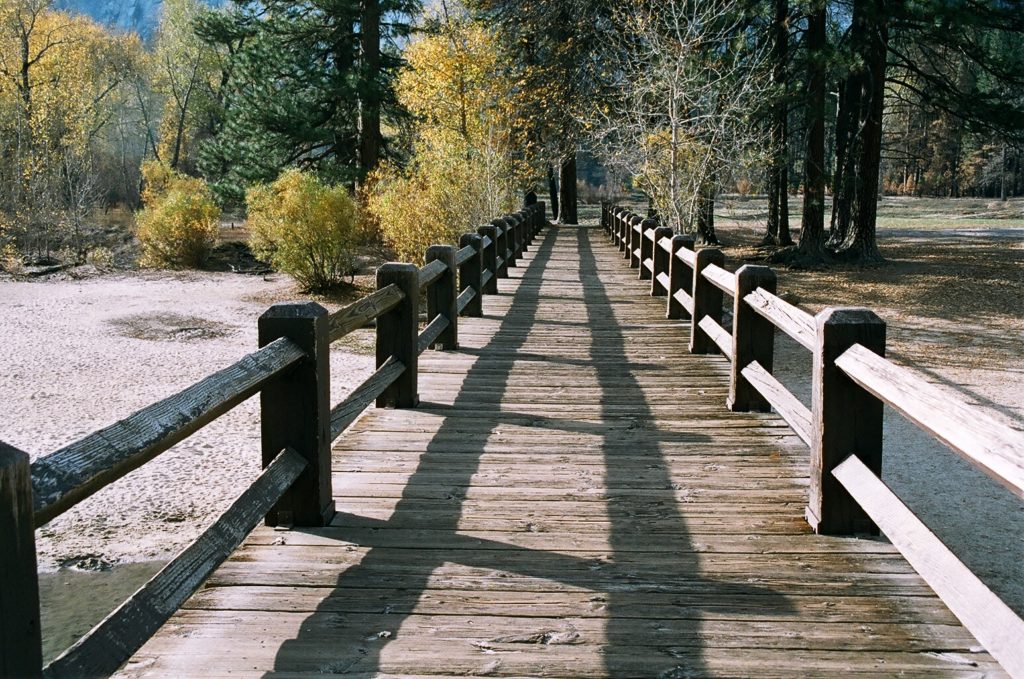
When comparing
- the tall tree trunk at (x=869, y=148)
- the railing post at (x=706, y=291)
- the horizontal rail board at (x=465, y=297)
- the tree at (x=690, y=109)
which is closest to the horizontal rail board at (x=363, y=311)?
the railing post at (x=706, y=291)

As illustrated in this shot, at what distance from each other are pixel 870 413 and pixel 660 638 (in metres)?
1.48

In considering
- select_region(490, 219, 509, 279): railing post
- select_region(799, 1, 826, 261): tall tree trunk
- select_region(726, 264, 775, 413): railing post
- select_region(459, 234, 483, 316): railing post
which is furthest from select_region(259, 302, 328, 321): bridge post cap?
select_region(799, 1, 826, 261): tall tree trunk

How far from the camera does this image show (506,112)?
88.6 ft

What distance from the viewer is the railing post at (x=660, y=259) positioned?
12125 millimetres

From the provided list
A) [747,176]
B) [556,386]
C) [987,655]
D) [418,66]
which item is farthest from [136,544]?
[418,66]

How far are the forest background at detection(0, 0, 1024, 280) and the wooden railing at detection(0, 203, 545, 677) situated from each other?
1338 centimetres

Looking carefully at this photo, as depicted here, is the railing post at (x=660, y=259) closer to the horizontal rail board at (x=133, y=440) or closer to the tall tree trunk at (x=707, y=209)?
the tall tree trunk at (x=707, y=209)

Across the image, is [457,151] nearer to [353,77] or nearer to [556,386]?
[353,77]

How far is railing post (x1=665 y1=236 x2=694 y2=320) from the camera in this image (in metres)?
9.97

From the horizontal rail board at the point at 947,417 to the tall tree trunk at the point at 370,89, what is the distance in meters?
28.0

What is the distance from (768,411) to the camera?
6.37 meters

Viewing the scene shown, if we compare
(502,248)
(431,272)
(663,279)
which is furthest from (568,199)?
(431,272)

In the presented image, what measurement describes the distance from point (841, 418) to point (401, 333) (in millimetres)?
3151

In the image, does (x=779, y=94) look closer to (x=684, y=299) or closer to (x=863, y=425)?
(x=684, y=299)
